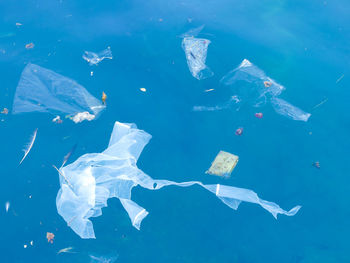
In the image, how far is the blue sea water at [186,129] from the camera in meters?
1.30

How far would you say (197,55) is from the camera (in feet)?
5.96

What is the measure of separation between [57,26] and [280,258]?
1984 mm

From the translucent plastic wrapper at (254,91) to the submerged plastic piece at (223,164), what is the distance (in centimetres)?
31

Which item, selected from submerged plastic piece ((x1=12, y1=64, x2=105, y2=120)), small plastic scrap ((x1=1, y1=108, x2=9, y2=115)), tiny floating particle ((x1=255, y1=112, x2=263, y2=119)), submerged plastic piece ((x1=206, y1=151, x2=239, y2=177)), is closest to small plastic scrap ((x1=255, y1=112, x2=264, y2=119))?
tiny floating particle ((x1=255, y1=112, x2=263, y2=119))

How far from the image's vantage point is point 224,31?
6.37 feet

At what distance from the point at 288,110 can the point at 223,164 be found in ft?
1.76

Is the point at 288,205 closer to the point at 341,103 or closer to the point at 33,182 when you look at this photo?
the point at 341,103

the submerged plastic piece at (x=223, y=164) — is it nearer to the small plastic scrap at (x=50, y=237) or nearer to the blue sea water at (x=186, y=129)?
the blue sea water at (x=186, y=129)

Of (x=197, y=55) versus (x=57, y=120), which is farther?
(x=197, y=55)

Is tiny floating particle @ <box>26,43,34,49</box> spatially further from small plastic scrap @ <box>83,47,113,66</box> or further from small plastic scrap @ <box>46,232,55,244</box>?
small plastic scrap @ <box>46,232,55,244</box>

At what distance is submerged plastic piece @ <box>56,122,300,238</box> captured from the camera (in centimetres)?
131

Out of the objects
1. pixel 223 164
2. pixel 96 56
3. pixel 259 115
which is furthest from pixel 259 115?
pixel 96 56

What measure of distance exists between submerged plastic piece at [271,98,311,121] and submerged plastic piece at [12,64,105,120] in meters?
1.04

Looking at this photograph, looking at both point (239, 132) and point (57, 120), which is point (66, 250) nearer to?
point (57, 120)
